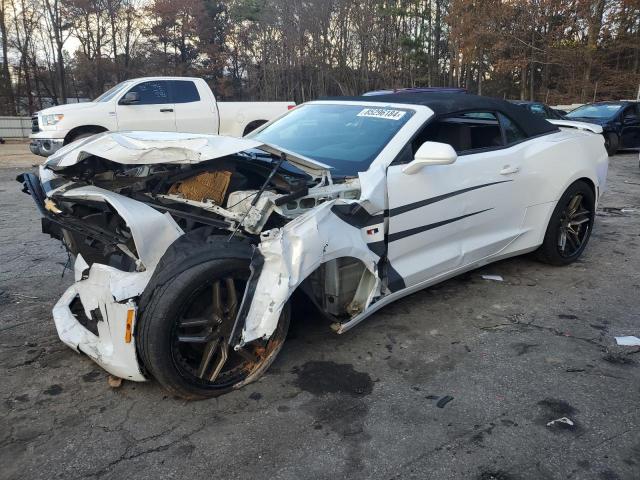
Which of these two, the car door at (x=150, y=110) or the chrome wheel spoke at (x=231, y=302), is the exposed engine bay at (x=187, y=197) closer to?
the chrome wheel spoke at (x=231, y=302)

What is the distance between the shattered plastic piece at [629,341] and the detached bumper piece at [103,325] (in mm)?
2954

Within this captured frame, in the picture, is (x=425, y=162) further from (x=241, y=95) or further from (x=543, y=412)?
(x=241, y=95)

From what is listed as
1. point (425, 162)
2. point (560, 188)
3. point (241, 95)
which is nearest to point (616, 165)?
point (560, 188)

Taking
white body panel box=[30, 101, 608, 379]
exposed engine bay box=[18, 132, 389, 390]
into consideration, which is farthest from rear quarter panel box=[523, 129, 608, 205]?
exposed engine bay box=[18, 132, 389, 390]

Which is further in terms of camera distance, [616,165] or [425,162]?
[616,165]

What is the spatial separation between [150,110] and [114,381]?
9.27 meters

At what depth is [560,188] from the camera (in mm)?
4477

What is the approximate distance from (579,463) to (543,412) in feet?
1.28

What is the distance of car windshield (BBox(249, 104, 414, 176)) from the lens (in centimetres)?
348

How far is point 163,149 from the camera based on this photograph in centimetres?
277

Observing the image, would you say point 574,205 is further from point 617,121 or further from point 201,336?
point 617,121

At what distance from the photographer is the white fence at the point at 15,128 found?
2389 centimetres

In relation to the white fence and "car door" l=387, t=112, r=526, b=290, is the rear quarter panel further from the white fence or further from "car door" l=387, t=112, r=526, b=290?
the white fence

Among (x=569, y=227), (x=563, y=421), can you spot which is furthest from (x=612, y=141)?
(x=563, y=421)
